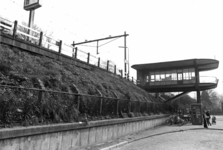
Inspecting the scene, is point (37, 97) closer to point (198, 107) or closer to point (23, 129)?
point (23, 129)

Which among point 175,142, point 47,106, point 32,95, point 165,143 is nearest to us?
point 32,95

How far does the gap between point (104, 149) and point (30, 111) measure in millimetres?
3508

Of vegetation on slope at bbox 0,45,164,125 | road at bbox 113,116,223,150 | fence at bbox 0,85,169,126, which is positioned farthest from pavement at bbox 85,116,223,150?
vegetation on slope at bbox 0,45,164,125

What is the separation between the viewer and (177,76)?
3262 centimetres

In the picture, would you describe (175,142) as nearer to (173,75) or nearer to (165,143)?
(165,143)

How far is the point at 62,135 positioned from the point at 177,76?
28483 millimetres

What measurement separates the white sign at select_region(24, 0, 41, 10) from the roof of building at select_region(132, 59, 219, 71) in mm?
23298

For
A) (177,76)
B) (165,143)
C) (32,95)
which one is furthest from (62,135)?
(177,76)

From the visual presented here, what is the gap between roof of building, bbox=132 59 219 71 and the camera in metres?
29.9

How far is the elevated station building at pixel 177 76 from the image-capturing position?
2995 cm

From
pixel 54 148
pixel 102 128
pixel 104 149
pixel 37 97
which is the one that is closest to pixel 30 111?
pixel 37 97

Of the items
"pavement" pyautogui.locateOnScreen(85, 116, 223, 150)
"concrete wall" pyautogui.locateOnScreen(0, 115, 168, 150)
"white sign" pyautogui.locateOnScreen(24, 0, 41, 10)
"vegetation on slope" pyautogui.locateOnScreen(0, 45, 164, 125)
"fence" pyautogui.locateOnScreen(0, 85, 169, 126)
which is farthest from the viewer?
"white sign" pyautogui.locateOnScreen(24, 0, 41, 10)

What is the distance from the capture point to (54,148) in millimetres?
7105

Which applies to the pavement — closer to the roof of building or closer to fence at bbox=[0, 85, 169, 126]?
fence at bbox=[0, 85, 169, 126]
